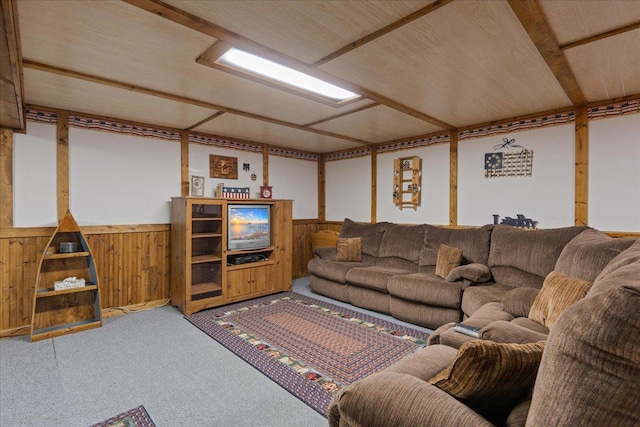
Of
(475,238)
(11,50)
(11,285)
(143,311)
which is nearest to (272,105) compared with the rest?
(11,50)

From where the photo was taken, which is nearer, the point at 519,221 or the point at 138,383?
the point at 138,383

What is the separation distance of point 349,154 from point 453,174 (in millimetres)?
2035

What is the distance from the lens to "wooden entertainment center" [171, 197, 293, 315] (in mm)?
4047

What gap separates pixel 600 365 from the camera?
2.24ft

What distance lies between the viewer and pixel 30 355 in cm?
291

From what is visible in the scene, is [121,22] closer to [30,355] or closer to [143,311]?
[30,355]

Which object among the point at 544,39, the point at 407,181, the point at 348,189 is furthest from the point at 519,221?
the point at 348,189

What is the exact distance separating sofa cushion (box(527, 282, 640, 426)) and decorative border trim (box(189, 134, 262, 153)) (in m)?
4.84

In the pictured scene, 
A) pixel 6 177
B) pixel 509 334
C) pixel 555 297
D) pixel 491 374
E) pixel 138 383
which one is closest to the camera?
pixel 491 374

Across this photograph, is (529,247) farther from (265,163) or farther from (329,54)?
(265,163)

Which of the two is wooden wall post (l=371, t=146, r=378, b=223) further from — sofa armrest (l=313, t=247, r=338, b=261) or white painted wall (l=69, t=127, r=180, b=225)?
white painted wall (l=69, t=127, r=180, b=225)

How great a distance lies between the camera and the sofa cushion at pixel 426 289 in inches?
130

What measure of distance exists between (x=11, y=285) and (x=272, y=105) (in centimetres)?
332

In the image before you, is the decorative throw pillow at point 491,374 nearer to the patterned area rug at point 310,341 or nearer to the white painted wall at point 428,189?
the patterned area rug at point 310,341
